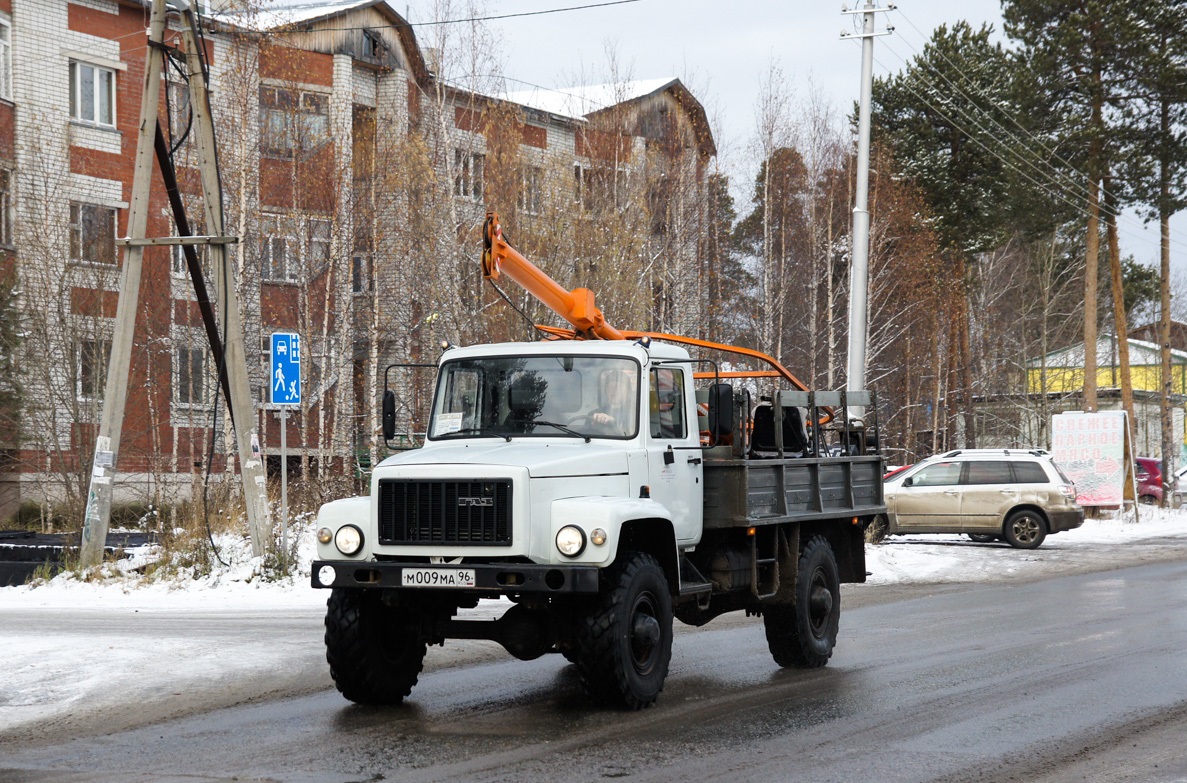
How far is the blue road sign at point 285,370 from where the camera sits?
1670 centimetres

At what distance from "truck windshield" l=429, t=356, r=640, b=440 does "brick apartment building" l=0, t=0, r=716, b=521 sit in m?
16.2

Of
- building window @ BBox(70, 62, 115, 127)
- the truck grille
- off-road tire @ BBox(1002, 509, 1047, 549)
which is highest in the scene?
building window @ BBox(70, 62, 115, 127)

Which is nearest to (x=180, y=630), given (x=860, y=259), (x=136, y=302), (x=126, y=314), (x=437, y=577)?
(x=126, y=314)

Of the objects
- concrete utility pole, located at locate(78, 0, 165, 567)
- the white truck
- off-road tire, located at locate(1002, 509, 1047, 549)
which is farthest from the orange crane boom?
off-road tire, located at locate(1002, 509, 1047, 549)

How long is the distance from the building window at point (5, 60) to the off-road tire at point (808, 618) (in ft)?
82.8

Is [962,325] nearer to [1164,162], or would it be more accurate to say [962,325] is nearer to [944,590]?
[1164,162]

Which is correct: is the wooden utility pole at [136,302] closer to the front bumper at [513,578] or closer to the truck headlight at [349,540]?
the truck headlight at [349,540]

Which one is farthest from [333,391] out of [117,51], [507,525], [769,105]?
[507,525]

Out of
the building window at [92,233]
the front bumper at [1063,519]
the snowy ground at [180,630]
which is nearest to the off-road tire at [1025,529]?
the front bumper at [1063,519]

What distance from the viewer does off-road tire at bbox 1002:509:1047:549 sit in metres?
26.8

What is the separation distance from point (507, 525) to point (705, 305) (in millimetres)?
30052

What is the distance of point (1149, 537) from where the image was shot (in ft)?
104

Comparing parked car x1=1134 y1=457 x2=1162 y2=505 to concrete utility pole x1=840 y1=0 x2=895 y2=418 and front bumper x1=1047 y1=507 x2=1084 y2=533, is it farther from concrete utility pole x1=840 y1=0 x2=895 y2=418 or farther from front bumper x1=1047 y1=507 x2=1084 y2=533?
concrete utility pole x1=840 y1=0 x2=895 y2=418

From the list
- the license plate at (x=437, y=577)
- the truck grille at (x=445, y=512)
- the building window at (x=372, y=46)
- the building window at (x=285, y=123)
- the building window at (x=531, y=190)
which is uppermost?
the building window at (x=372, y=46)
